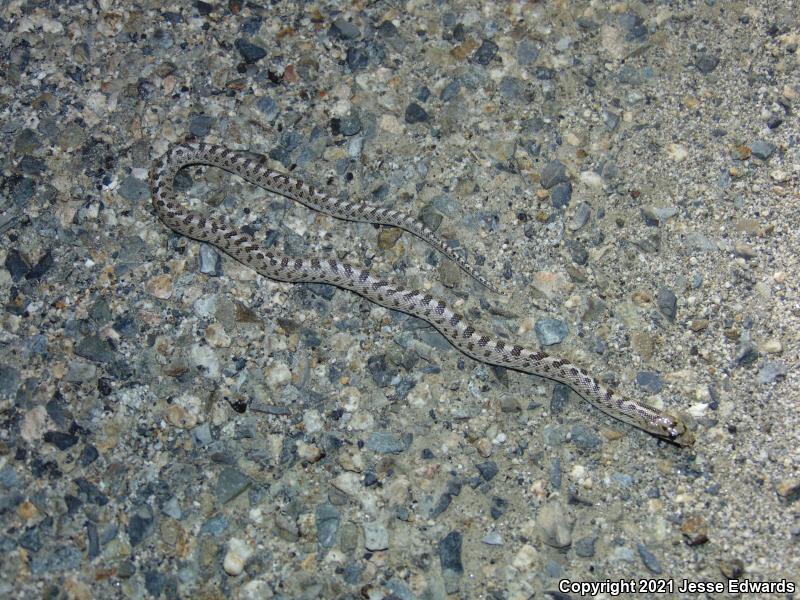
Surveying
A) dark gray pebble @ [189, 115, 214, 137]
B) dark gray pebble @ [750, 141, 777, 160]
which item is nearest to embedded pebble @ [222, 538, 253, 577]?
dark gray pebble @ [189, 115, 214, 137]

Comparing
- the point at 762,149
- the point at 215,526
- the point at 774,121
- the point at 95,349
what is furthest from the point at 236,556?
the point at 774,121

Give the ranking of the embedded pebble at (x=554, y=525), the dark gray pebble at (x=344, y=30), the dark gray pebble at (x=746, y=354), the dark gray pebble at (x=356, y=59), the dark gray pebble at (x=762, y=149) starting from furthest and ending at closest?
1. the dark gray pebble at (x=344, y=30)
2. the dark gray pebble at (x=356, y=59)
3. the dark gray pebble at (x=762, y=149)
4. the dark gray pebble at (x=746, y=354)
5. the embedded pebble at (x=554, y=525)

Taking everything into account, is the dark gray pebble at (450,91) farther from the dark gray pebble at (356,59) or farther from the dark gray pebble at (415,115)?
the dark gray pebble at (356,59)

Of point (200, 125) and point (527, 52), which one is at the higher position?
point (527, 52)

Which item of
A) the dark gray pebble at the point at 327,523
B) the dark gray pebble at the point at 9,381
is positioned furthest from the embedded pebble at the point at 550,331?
the dark gray pebble at the point at 9,381

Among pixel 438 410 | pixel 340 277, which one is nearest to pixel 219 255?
pixel 340 277

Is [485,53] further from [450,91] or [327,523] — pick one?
[327,523]
